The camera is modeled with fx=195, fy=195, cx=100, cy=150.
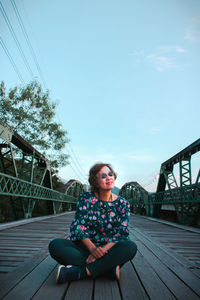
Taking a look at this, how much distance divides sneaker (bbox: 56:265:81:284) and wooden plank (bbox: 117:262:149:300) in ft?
1.21

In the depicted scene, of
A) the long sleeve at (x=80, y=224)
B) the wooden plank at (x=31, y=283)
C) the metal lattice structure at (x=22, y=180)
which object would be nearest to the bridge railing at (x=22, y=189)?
the metal lattice structure at (x=22, y=180)

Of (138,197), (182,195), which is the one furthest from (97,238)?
(138,197)

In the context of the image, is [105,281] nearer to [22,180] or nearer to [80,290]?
[80,290]

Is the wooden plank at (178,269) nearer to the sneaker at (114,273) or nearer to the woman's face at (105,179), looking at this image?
the sneaker at (114,273)

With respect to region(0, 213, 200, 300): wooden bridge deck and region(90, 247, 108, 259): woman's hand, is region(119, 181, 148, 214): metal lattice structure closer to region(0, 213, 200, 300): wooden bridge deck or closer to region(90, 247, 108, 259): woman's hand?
region(0, 213, 200, 300): wooden bridge deck

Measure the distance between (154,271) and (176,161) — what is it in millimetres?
7258

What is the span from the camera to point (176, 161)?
8602mm

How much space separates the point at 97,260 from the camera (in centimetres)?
166

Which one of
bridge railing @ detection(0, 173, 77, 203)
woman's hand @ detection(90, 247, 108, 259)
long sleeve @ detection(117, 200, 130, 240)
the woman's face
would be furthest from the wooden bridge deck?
bridge railing @ detection(0, 173, 77, 203)

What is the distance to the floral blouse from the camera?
1.93m

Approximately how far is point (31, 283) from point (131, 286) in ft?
2.60

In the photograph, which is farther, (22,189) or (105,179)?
(22,189)

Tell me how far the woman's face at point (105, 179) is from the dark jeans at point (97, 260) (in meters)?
0.55

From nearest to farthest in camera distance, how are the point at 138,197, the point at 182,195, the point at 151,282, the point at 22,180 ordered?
the point at 151,282, the point at 22,180, the point at 182,195, the point at 138,197
